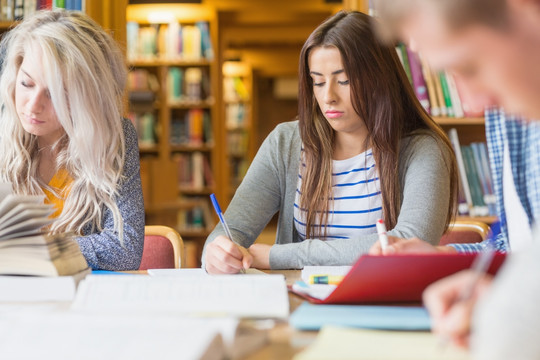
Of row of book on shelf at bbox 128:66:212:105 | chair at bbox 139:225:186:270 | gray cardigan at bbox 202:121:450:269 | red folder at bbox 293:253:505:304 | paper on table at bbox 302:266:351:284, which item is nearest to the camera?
red folder at bbox 293:253:505:304

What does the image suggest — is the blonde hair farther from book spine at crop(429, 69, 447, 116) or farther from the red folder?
book spine at crop(429, 69, 447, 116)

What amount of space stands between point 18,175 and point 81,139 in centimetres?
22

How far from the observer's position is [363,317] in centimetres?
92

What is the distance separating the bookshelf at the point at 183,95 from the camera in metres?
6.23

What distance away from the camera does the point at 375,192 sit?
6.04 ft

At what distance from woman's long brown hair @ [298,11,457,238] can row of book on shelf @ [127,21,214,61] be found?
188 inches

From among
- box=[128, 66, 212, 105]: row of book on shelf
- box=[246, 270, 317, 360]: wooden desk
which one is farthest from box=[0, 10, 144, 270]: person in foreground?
box=[128, 66, 212, 105]: row of book on shelf

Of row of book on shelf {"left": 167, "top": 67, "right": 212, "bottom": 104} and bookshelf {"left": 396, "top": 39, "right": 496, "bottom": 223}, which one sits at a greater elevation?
row of book on shelf {"left": 167, "top": 67, "right": 212, "bottom": 104}

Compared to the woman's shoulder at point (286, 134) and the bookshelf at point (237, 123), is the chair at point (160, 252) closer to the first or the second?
the woman's shoulder at point (286, 134)

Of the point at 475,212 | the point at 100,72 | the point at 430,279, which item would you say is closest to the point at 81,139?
the point at 100,72

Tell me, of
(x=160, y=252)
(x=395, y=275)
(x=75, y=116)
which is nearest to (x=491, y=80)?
(x=395, y=275)

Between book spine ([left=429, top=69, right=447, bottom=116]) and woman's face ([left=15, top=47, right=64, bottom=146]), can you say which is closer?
woman's face ([left=15, top=47, right=64, bottom=146])

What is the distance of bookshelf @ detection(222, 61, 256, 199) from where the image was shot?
10.5 metres

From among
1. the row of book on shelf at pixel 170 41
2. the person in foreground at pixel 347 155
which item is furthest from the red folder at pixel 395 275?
the row of book on shelf at pixel 170 41
